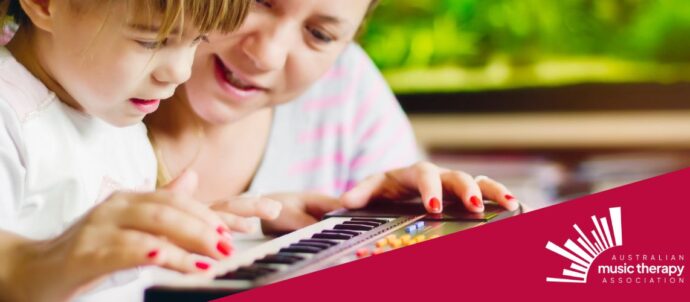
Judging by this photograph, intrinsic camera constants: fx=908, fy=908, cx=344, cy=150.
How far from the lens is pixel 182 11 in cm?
56

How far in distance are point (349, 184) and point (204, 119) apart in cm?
24

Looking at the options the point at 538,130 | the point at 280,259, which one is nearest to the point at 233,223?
the point at 280,259

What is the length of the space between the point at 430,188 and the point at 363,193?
0.07 m

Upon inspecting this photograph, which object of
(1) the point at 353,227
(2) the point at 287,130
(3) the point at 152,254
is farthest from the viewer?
(2) the point at 287,130

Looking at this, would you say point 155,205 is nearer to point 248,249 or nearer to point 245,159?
point 248,249

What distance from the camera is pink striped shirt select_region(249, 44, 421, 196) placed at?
95 cm

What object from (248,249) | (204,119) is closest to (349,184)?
(204,119)

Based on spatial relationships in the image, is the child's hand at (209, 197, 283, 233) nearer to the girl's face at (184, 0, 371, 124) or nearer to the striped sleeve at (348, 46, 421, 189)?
the girl's face at (184, 0, 371, 124)

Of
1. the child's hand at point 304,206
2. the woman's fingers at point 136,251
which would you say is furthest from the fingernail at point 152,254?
the child's hand at point 304,206

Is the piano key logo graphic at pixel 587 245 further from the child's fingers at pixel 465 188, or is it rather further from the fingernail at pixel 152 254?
the fingernail at pixel 152 254

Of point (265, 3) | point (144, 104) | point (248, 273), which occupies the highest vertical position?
point (265, 3)

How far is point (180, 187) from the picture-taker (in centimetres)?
55

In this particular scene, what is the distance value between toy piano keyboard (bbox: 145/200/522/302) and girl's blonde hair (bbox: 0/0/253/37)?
149mm

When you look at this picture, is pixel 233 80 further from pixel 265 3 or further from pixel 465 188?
pixel 465 188
